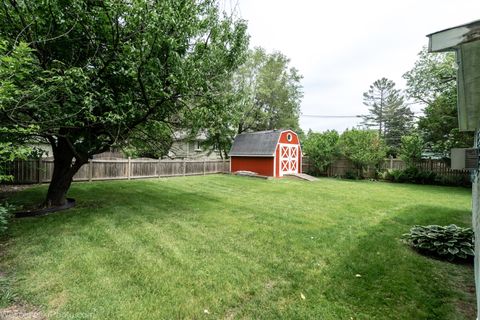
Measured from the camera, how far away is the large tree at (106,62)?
4.28 m

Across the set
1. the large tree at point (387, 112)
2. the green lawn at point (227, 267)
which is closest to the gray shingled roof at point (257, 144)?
the green lawn at point (227, 267)

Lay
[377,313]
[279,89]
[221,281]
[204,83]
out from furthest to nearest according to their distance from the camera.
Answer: [279,89]
[204,83]
[221,281]
[377,313]

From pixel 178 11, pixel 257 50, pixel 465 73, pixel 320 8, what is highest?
pixel 257 50

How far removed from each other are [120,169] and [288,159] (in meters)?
10.1

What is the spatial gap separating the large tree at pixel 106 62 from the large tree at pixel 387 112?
35.2 meters

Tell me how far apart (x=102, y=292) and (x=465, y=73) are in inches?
171

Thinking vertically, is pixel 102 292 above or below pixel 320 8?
below

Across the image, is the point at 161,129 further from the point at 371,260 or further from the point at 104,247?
the point at 371,260

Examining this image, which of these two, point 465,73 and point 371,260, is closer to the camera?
point 465,73

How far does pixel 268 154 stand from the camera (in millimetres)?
14867

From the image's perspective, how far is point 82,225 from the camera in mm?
4906

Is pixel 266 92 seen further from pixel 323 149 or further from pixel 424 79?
pixel 424 79

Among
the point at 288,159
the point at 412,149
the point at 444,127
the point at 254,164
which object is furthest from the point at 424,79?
the point at 254,164

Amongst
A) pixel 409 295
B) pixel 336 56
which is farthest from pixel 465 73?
pixel 336 56
